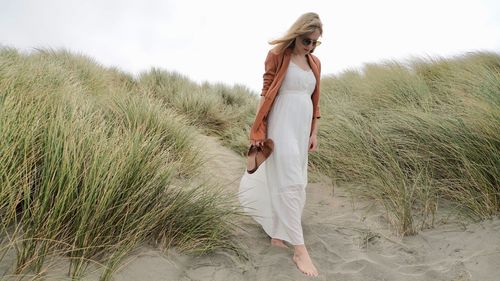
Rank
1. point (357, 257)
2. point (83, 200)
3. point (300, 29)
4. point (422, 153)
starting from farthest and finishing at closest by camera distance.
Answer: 1. point (422, 153)
2. point (357, 257)
3. point (300, 29)
4. point (83, 200)

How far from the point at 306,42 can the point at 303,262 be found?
64.7 inches

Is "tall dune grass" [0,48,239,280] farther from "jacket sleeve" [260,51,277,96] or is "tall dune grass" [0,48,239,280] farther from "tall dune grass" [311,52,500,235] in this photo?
"tall dune grass" [311,52,500,235]

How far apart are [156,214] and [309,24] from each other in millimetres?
1715

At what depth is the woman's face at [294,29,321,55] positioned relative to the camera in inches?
112

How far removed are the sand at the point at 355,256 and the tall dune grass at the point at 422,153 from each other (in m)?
0.17

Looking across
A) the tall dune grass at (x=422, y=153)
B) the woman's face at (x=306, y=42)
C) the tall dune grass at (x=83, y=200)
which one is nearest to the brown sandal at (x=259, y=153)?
the tall dune grass at (x=83, y=200)

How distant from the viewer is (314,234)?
3.46m

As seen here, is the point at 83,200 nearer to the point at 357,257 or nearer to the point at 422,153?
the point at 357,257

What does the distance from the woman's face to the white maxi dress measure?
13cm

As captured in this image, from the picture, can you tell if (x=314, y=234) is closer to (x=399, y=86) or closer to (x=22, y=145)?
(x=22, y=145)

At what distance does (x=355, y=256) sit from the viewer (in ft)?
10.2

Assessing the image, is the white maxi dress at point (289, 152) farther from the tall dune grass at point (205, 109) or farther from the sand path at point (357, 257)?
the tall dune grass at point (205, 109)

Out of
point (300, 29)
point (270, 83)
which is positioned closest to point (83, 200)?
point (270, 83)

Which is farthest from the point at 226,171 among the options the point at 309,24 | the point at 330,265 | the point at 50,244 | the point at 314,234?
the point at 50,244
